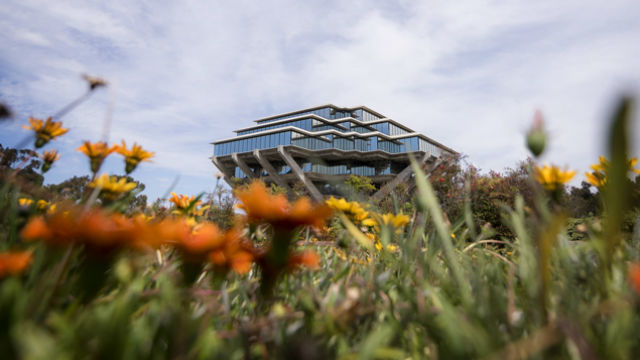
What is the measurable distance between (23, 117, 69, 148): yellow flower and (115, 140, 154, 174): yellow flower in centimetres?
24

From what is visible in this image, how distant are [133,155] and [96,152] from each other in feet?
0.39

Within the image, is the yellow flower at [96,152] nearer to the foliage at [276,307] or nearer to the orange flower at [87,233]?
the foliage at [276,307]

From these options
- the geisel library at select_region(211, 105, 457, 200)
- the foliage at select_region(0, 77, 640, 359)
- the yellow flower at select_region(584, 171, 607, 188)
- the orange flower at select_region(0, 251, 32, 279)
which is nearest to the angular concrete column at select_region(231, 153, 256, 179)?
the geisel library at select_region(211, 105, 457, 200)

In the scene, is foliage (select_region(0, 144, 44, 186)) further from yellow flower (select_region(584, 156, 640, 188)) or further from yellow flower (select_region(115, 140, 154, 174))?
yellow flower (select_region(584, 156, 640, 188))

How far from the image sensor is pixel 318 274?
1.02m

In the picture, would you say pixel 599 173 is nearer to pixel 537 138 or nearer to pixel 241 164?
pixel 537 138

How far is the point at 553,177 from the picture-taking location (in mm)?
695

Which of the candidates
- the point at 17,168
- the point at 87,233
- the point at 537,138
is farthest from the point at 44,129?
the point at 537,138

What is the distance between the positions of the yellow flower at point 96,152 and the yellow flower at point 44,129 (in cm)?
25

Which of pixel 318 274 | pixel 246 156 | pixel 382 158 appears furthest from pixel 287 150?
pixel 318 274

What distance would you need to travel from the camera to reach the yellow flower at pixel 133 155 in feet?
3.12

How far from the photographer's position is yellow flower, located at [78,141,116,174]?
2.77 ft

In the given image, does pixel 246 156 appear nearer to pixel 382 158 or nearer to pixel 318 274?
pixel 382 158

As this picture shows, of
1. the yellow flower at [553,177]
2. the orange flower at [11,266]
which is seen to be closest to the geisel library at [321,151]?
the yellow flower at [553,177]
